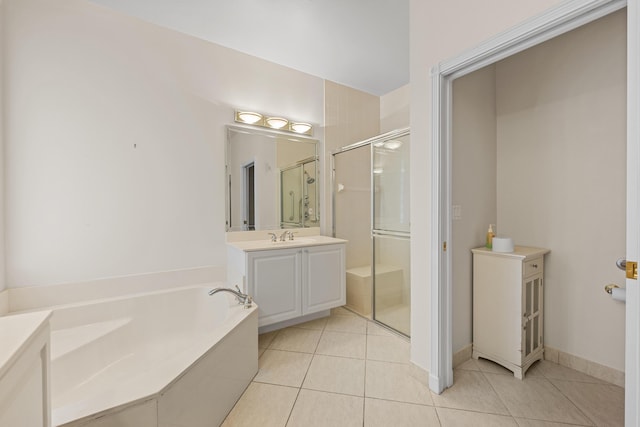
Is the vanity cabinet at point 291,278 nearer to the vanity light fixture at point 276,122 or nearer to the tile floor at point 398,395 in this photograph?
the tile floor at point 398,395

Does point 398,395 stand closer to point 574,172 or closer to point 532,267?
point 532,267

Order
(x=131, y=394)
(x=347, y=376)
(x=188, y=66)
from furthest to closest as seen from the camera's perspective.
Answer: (x=188, y=66), (x=347, y=376), (x=131, y=394)

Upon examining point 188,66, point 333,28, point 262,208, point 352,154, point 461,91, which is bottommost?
point 262,208

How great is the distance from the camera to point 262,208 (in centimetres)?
276

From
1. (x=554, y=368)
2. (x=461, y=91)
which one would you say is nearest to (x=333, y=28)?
(x=461, y=91)

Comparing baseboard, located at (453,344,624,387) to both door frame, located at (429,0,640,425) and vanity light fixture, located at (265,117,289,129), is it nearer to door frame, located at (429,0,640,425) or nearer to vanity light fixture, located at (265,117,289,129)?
door frame, located at (429,0,640,425)

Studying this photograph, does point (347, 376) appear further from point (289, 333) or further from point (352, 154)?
point (352, 154)

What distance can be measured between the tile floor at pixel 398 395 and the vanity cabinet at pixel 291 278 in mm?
347

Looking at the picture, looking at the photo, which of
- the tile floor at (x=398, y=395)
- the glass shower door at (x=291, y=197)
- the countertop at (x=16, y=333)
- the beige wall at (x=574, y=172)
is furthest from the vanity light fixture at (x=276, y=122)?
the countertop at (x=16, y=333)

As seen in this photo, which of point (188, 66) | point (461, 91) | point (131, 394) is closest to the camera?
point (131, 394)

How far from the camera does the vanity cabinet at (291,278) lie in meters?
2.16

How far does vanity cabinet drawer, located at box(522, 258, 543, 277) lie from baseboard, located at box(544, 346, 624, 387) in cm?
63

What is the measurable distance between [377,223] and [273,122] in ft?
5.04

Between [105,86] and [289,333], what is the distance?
2.52 metres
